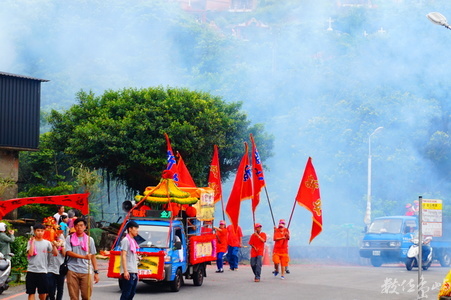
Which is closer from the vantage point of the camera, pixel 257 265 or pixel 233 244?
pixel 257 265

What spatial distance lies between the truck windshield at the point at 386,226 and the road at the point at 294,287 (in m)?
4.59

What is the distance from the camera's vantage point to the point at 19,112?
3406cm

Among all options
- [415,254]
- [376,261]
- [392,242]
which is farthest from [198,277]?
[376,261]

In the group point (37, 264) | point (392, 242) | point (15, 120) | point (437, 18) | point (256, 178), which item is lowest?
point (392, 242)

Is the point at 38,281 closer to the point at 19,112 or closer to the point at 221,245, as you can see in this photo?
the point at 221,245

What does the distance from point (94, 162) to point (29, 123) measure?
3.24m

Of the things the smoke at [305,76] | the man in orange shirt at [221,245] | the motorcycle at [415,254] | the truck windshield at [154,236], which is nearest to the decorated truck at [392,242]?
the motorcycle at [415,254]

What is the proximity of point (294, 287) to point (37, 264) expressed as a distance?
27.7 feet

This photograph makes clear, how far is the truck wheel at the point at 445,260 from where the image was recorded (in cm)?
3094

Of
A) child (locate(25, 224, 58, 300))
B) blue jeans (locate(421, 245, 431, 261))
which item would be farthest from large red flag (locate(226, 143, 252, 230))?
child (locate(25, 224, 58, 300))

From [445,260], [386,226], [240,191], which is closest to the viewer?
[240,191]

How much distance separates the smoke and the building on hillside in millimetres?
12121

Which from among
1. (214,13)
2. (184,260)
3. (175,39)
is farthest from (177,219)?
(214,13)

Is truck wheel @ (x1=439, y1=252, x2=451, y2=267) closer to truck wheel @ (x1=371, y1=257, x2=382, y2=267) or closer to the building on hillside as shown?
truck wheel @ (x1=371, y1=257, x2=382, y2=267)
